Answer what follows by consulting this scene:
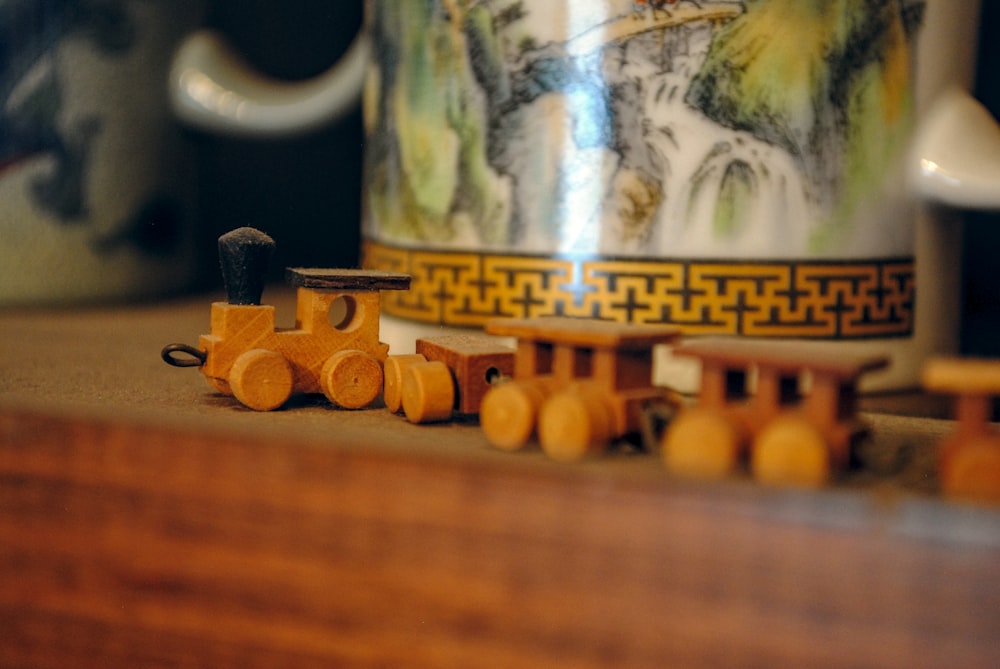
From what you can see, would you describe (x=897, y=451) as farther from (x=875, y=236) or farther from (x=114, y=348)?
(x=114, y=348)

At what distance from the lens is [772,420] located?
0.30 m

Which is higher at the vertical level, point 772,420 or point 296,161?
point 296,161

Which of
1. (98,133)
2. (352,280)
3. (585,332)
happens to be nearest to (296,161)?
(98,133)

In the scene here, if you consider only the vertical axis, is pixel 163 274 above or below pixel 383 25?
below

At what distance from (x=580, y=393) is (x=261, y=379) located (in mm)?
134

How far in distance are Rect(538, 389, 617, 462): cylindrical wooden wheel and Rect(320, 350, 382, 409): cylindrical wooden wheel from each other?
0.11m

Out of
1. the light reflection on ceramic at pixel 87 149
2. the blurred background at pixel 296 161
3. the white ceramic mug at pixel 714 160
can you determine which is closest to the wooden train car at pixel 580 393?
the white ceramic mug at pixel 714 160

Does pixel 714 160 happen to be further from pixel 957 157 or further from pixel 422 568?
pixel 422 568

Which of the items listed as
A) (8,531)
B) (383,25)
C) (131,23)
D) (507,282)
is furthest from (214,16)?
(8,531)

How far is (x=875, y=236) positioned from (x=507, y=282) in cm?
16

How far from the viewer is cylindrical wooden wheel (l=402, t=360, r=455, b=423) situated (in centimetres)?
39

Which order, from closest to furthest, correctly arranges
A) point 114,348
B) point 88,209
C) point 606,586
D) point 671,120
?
1. point 606,586
2. point 671,120
3. point 114,348
4. point 88,209

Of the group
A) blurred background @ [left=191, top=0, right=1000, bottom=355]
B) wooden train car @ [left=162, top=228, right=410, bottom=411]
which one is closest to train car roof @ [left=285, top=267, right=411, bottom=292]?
wooden train car @ [left=162, top=228, right=410, bottom=411]

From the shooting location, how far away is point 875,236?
47 centimetres
